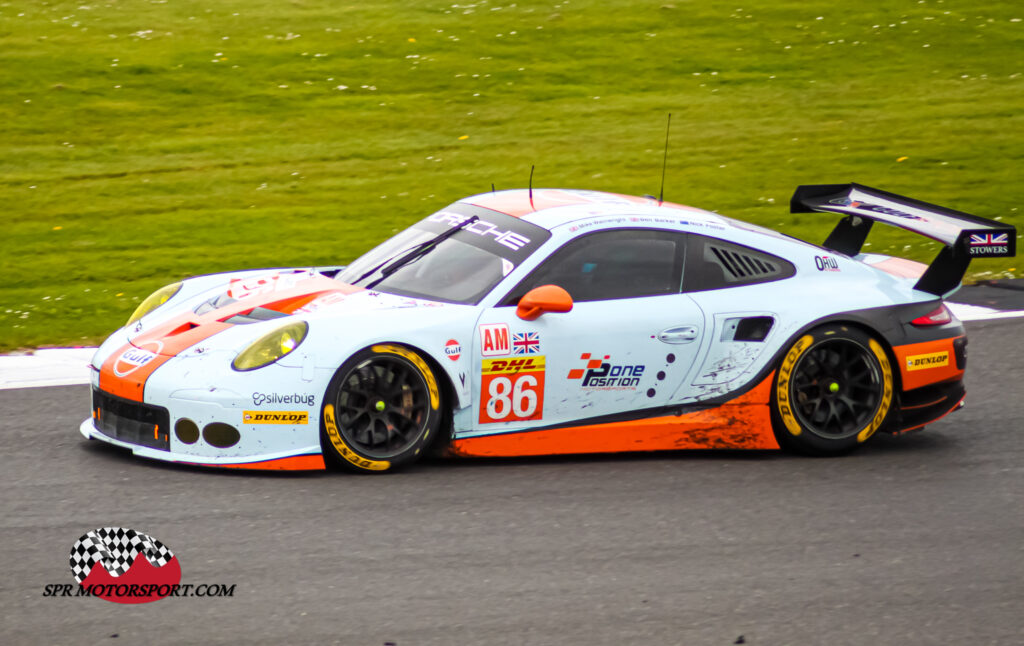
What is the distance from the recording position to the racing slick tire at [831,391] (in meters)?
6.60

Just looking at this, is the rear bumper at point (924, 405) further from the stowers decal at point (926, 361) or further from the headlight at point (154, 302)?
the headlight at point (154, 302)

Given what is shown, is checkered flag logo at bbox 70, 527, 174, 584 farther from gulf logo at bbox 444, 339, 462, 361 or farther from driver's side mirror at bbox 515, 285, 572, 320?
driver's side mirror at bbox 515, 285, 572, 320

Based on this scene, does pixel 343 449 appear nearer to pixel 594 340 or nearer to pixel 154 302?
pixel 594 340

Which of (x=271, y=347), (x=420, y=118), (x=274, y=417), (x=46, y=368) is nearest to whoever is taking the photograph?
(x=274, y=417)

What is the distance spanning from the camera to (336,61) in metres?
18.7

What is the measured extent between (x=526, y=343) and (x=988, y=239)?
2.56m

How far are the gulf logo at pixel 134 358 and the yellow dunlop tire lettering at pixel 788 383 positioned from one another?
309 centimetres

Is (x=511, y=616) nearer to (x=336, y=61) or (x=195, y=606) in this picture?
(x=195, y=606)

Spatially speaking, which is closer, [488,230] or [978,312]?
[488,230]

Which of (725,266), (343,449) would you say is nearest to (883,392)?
(725,266)

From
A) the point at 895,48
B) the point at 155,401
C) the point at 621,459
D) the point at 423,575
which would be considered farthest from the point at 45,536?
the point at 895,48

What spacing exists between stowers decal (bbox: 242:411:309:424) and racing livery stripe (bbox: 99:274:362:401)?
52 centimetres

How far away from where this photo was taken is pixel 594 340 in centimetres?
625

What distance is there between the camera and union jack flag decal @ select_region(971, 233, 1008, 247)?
671cm
